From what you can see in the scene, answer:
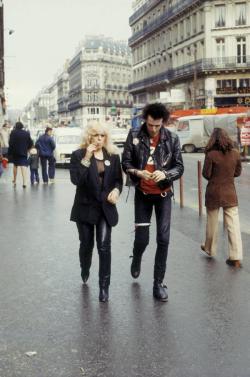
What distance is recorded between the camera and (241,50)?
58562 millimetres

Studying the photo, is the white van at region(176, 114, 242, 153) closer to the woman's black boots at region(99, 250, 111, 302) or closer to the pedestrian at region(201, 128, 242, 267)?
the pedestrian at region(201, 128, 242, 267)

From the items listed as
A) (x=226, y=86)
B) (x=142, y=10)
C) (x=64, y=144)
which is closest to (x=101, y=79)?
(x=142, y=10)

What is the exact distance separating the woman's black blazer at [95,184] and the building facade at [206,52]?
5164 centimetres

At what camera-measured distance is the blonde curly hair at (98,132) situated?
6043mm

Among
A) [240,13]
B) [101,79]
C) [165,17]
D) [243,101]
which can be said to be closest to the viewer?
[243,101]

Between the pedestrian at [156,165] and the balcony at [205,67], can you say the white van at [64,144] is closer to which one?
the pedestrian at [156,165]

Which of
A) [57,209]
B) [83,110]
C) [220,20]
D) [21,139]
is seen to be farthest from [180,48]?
[83,110]

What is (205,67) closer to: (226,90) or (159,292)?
(226,90)

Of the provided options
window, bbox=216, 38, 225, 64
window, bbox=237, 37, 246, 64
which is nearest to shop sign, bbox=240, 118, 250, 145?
window, bbox=237, 37, 246, 64

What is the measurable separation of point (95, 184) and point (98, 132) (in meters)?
0.48

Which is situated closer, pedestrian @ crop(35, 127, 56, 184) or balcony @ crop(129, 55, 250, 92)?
pedestrian @ crop(35, 127, 56, 184)

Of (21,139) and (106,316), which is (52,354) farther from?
(21,139)

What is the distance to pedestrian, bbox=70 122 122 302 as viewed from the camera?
6059mm

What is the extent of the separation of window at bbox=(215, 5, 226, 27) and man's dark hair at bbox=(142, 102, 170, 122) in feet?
180
